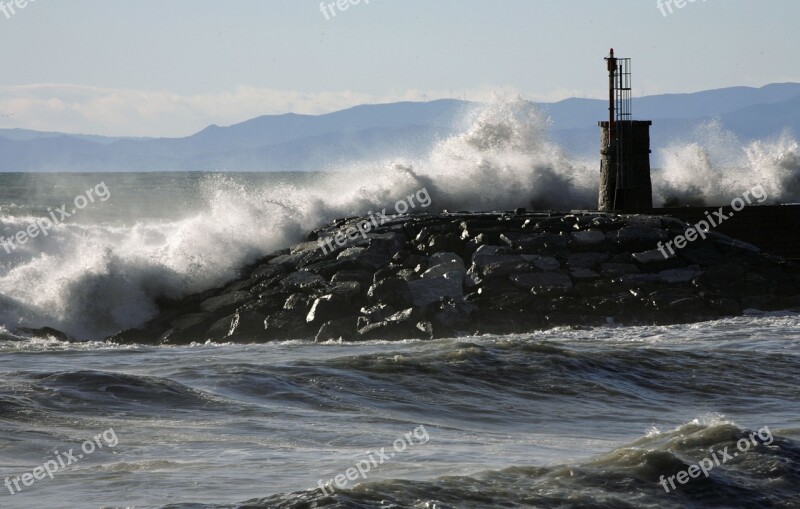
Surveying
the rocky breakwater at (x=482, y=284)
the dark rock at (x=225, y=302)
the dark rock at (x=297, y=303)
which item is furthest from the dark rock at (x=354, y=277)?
the dark rock at (x=225, y=302)

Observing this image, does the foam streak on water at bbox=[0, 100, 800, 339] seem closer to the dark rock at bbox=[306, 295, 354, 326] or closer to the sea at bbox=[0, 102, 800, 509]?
the sea at bbox=[0, 102, 800, 509]

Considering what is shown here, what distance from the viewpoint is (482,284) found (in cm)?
1555

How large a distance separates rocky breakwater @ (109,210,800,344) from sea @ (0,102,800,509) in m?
0.57

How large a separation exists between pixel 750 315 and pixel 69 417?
30.6 ft

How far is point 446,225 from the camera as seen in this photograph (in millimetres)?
17578

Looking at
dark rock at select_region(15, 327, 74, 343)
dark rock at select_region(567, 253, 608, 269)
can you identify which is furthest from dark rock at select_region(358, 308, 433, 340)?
dark rock at select_region(15, 327, 74, 343)

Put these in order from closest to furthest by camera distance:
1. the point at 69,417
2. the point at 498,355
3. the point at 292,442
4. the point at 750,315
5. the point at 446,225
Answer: the point at 292,442 < the point at 69,417 < the point at 498,355 < the point at 750,315 < the point at 446,225

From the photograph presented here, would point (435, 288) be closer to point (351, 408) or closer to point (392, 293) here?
point (392, 293)

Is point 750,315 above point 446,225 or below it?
below

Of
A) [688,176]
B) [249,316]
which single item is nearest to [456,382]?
[249,316]

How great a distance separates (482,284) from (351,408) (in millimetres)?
6171

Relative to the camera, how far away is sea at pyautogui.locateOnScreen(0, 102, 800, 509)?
6.84 meters

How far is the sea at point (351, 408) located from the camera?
6844mm

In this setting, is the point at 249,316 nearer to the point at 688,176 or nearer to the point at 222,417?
the point at 222,417
